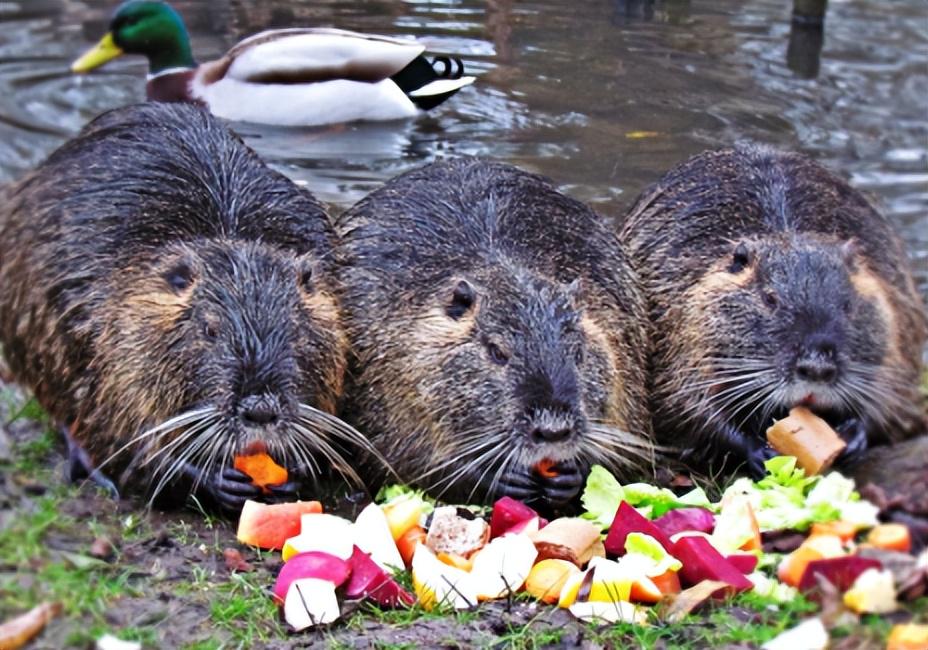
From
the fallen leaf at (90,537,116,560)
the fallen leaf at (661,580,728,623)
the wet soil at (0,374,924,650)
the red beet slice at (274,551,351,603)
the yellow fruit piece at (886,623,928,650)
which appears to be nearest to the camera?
the yellow fruit piece at (886,623,928,650)

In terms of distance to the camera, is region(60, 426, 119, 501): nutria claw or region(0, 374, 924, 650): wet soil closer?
region(0, 374, 924, 650): wet soil

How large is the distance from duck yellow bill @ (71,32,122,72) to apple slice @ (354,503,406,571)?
242 cm

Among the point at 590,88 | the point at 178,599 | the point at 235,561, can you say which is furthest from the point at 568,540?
the point at 590,88

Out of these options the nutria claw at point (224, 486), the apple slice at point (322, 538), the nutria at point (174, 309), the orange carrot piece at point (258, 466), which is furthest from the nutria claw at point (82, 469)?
the apple slice at point (322, 538)

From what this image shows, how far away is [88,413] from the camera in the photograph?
12.9ft

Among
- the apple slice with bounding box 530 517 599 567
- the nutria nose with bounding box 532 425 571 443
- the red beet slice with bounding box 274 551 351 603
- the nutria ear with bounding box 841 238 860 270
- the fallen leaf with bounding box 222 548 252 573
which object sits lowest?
the fallen leaf with bounding box 222 548 252 573

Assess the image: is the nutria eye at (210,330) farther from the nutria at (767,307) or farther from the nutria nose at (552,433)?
the nutria at (767,307)

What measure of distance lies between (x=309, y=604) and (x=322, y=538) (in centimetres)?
36

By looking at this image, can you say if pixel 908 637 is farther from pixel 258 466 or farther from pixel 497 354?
pixel 258 466

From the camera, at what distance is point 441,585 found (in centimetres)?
310

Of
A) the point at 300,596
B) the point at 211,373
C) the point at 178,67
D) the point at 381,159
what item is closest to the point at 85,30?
the point at 178,67

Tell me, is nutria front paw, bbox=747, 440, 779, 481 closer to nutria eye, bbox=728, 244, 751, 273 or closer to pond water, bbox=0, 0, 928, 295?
nutria eye, bbox=728, 244, 751, 273

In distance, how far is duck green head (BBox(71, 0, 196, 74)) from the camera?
5.78 meters

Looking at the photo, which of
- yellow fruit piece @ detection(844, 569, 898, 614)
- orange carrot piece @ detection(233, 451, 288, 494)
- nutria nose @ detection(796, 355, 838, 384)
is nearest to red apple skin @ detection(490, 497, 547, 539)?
orange carrot piece @ detection(233, 451, 288, 494)
